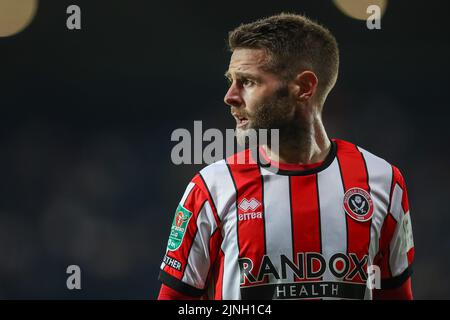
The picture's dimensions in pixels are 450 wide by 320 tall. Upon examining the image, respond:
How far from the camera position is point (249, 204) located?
1824mm

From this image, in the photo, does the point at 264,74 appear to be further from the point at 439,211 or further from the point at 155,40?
the point at 439,211

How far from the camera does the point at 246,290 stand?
5.77 feet

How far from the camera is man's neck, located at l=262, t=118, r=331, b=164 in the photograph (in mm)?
1916

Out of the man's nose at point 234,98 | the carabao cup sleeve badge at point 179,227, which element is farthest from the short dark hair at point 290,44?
the carabao cup sleeve badge at point 179,227

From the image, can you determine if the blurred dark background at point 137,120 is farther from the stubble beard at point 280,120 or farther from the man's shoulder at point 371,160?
the stubble beard at point 280,120

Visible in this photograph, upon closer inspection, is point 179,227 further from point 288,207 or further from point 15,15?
point 15,15

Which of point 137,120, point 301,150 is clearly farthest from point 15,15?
point 301,150

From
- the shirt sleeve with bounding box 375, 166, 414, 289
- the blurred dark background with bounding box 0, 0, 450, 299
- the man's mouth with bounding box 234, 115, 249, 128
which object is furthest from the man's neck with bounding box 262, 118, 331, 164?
the blurred dark background with bounding box 0, 0, 450, 299

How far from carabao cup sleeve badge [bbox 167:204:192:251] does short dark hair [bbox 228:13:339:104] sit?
541 mm

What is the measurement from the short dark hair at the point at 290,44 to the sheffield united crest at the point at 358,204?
1.17ft

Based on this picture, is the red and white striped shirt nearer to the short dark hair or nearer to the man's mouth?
the man's mouth

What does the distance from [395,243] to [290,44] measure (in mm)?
743
